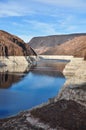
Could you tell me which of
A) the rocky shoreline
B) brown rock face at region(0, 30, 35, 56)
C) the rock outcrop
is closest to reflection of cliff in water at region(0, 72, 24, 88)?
the rock outcrop

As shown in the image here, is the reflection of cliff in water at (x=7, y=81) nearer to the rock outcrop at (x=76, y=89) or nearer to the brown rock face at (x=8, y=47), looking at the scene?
the rock outcrop at (x=76, y=89)

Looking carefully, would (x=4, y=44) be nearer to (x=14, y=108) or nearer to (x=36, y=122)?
(x=14, y=108)

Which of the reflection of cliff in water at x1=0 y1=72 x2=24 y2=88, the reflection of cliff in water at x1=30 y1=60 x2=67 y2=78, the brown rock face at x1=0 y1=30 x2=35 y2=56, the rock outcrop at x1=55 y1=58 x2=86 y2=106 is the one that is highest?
the brown rock face at x1=0 y1=30 x2=35 y2=56

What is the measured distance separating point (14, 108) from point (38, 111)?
43.9ft

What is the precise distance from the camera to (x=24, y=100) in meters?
36.8

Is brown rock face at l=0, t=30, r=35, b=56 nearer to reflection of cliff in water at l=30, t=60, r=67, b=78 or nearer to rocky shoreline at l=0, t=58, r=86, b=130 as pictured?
reflection of cliff in water at l=30, t=60, r=67, b=78

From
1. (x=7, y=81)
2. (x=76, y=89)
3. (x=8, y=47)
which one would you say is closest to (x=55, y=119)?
(x=76, y=89)

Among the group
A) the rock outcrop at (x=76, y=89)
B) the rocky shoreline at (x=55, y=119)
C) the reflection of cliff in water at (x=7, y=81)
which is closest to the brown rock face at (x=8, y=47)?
the reflection of cliff in water at (x=7, y=81)

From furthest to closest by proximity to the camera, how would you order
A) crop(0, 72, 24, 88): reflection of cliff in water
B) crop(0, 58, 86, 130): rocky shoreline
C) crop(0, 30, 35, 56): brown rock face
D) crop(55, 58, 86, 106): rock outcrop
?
1. crop(0, 30, 35, 56): brown rock face
2. crop(0, 72, 24, 88): reflection of cliff in water
3. crop(55, 58, 86, 106): rock outcrop
4. crop(0, 58, 86, 130): rocky shoreline

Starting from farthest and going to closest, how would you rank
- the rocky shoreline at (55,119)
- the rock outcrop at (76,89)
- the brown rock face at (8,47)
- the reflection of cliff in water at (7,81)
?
the brown rock face at (8,47)
the reflection of cliff in water at (7,81)
the rock outcrop at (76,89)
the rocky shoreline at (55,119)

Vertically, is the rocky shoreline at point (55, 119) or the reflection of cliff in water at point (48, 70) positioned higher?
the rocky shoreline at point (55, 119)

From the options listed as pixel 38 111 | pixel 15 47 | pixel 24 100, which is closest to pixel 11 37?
pixel 15 47

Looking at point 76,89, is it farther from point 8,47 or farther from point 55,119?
point 8,47

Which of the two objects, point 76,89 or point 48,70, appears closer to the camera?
point 76,89
